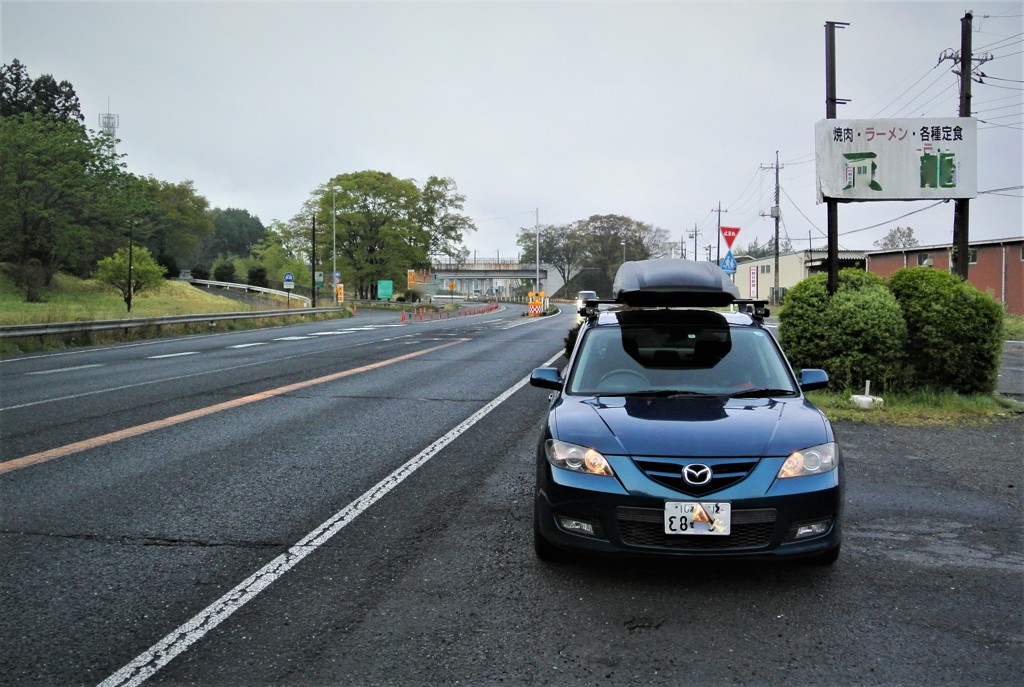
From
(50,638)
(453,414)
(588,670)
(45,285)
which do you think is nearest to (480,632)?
(588,670)

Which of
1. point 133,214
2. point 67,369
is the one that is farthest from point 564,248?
point 67,369

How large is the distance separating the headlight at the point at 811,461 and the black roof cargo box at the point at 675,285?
250 centimetres

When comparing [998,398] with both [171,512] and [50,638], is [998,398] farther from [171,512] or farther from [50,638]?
[50,638]

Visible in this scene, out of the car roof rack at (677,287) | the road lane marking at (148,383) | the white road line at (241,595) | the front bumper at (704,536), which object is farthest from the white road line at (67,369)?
the front bumper at (704,536)

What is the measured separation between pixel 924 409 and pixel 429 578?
8507mm

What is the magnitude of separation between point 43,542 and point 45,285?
56285 mm

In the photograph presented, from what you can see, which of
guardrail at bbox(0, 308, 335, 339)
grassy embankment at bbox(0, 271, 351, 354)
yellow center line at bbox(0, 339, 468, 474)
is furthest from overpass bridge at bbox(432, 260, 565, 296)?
yellow center line at bbox(0, 339, 468, 474)

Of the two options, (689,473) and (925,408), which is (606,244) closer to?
(925,408)

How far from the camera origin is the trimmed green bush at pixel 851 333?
10961 millimetres

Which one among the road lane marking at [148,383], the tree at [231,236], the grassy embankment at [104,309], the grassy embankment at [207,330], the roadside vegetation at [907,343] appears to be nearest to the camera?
the grassy embankment at [207,330]

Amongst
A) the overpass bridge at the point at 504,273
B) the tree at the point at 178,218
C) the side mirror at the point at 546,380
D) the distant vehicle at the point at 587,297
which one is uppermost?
the tree at the point at 178,218

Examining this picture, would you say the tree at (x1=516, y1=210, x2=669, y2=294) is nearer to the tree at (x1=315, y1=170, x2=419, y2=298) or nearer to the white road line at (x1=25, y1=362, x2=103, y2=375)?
the tree at (x1=315, y1=170, x2=419, y2=298)

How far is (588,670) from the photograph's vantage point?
11.2ft

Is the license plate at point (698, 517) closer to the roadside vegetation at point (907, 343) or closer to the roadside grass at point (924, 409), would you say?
the roadside grass at point (924, 409)
